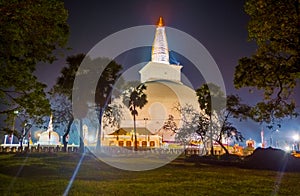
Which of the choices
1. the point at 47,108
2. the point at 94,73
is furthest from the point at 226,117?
the point at 47,108

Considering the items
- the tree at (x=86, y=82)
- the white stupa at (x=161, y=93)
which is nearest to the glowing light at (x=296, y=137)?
the white stupa at (x=161, y=93)

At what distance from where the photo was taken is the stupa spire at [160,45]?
78.6m

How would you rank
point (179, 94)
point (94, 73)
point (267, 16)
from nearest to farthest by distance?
point (267, 16)
point (94, 73)
point (179, 94)

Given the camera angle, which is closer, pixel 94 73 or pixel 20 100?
pixel 20 100

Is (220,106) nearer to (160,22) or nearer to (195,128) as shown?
(195,128)

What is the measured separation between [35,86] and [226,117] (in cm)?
2709

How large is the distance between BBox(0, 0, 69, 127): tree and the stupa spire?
225 ft

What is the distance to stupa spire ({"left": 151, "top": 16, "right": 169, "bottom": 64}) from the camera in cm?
7861

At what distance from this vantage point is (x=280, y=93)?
1214 centimetres

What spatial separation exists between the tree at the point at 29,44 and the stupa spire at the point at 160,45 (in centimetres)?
6872

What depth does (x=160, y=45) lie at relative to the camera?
261ft

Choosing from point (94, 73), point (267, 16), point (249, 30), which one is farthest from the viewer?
point (94, 73)

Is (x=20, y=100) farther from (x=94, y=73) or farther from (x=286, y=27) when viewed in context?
(x=94, y=73)

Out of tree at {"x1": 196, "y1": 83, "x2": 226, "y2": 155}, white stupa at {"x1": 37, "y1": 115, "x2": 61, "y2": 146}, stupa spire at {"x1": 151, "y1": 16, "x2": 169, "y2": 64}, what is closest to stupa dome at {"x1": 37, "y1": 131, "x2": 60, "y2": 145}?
white stupa at {"x1": 37, "y1": 115, "x2": 61, "y2": 146}
